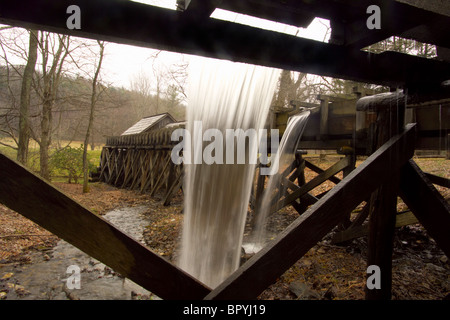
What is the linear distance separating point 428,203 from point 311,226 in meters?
1.07

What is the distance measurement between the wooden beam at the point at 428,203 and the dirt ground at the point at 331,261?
0.98 meters

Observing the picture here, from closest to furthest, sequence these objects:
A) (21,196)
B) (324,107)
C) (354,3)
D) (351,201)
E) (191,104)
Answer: (21,196)
(354,3)
(351,201)
(324,107)
(191,104)

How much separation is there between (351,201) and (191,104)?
4.14 metres

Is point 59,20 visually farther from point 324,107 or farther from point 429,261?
point 429,261

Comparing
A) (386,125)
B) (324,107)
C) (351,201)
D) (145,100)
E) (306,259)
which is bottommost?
(306,259)

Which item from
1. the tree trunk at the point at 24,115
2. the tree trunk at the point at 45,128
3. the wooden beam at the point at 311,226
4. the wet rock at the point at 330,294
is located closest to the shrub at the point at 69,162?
the tree trunk at the point at 45,128

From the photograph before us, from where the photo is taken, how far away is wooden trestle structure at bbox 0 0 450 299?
1452 mm

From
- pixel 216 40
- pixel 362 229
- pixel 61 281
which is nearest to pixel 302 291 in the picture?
pixel 362 229

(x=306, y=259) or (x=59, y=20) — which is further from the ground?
(x=59, y=20)

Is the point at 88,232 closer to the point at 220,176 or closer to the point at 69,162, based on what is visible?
the point at 220,176

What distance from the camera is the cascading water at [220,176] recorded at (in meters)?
4.83

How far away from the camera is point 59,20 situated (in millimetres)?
1467

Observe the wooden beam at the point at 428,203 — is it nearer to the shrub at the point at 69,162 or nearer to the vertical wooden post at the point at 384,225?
the vertical wooden post at the point at 384,225

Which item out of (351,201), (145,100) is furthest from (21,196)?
(145,100)
